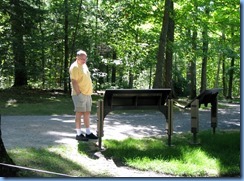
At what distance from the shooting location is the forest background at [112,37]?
52.4 feet

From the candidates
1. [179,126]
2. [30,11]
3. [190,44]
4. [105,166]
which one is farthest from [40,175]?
[190,44]

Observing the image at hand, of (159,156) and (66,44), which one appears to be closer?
(159,156)

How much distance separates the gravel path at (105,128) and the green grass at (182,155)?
0.23 metres

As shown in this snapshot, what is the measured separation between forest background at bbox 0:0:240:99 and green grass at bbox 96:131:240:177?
6.22 meters

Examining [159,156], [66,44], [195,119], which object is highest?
[66,44]

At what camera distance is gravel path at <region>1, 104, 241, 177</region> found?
6.53m

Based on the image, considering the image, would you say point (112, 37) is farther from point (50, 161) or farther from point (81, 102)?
point (50, 161)

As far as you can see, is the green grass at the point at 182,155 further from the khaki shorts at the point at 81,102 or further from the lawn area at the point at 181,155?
the khaki shorts at the point at 81,102

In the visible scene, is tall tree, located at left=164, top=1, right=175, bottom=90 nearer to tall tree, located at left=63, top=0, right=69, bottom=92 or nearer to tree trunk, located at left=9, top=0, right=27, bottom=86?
tall tree, located at left=63, top=0, right=69, bottom=92

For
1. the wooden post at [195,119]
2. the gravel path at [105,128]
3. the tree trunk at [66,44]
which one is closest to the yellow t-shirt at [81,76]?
the gravel path at [105,128]

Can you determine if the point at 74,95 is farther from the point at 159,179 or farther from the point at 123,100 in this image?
the point at 159,179

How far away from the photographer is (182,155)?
6.18m

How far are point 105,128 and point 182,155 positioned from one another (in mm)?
2989

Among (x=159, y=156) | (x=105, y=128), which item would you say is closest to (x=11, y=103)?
(x=105, y=128)
